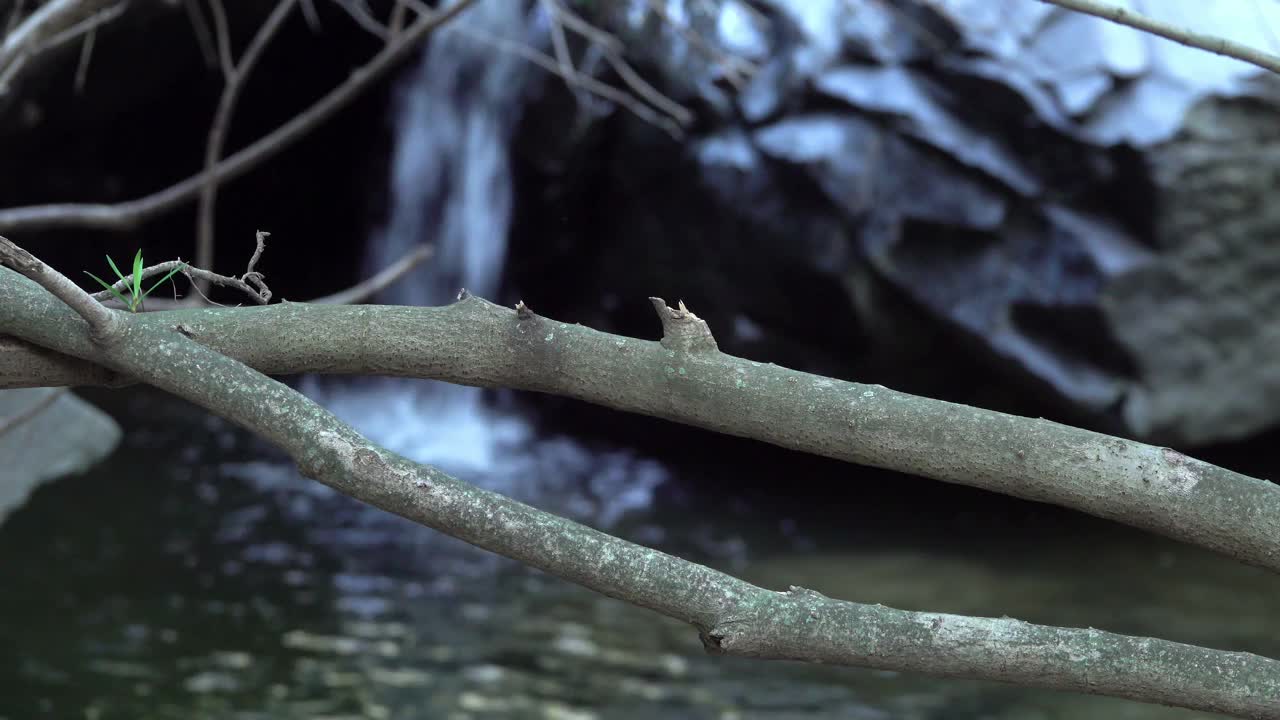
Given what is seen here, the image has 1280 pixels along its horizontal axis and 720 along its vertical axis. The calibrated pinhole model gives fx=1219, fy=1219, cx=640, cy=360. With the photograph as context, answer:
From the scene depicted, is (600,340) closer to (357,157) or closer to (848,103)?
(848,103)

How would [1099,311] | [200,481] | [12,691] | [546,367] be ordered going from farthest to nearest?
[200,481] < [1099,311] < [12,691] < [546,367]

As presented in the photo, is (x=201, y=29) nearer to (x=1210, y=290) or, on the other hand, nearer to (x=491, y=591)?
(x=491, y=591)

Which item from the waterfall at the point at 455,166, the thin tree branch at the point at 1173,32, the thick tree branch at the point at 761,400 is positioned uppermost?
the waterfall at the point at 455,166

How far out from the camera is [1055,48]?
5.50 m

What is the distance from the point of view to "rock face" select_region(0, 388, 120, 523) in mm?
4797

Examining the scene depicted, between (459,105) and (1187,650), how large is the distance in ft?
25.0

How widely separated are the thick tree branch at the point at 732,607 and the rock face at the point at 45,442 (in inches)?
155

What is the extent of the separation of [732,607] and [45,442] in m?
4.68

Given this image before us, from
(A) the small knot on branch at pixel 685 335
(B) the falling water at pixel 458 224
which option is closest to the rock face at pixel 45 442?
(B) the falling water at pixel 458 224

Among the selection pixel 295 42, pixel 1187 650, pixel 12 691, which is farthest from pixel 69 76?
pixel 1187 650

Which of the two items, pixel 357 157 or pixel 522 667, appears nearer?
pixel 522 667

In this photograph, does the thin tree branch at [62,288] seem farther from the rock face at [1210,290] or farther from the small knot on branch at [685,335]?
the rock face at [1210,290]

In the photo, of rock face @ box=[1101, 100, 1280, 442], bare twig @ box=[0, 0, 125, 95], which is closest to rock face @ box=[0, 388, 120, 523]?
bare twig @ box=[0, 0, 125, 95]

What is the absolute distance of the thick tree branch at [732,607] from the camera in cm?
111
